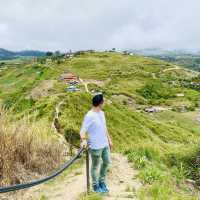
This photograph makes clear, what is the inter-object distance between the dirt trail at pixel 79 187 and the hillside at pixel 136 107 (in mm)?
309

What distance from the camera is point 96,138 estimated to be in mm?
7535

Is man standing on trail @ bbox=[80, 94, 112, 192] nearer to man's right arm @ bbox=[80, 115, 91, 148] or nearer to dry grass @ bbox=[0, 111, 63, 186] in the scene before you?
man's right arm @ bbox=[80, 115, 91, 148]

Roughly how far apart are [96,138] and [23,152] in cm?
228

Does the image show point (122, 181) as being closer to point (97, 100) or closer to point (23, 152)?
point (23, 152)

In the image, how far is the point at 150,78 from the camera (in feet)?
331

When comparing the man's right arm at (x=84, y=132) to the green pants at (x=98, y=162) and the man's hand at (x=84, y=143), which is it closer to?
the man's hand at (x=84, y=143)

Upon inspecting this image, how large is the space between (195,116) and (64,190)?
61.4 m

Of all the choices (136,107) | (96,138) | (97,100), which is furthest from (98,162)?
(136,107)

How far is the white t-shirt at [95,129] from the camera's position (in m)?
7.43

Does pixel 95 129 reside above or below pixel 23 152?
above

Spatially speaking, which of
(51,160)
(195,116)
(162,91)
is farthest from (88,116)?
(162,91)

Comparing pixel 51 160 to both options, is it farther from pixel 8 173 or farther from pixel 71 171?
pixel 8 173

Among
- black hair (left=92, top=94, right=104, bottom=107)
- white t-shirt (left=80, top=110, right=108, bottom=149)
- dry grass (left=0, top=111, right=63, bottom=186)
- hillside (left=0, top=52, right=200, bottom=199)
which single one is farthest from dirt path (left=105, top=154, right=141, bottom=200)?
black hair (left=92, top=94, right=104, bottom=107)

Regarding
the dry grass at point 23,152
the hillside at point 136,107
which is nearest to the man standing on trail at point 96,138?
the hillside at point 136,107
